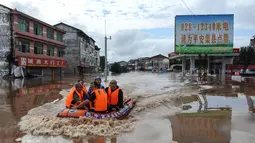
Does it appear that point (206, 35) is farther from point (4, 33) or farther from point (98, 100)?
point (98, 100)

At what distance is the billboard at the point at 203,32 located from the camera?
29656 millimetres

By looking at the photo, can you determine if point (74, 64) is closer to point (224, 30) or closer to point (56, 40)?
point (56, 40)

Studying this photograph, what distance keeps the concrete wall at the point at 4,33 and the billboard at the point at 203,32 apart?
21040 mm

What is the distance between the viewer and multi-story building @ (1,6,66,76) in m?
29.7

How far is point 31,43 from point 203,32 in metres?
23.0

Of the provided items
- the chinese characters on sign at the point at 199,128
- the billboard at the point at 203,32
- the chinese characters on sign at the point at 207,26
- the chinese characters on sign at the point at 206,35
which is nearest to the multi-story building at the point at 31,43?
the billboard at the point at 203,32

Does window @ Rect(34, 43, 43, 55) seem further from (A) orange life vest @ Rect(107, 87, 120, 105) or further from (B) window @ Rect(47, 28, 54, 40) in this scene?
(A) orange life vest @ Rect(107, 87, 120, 105)

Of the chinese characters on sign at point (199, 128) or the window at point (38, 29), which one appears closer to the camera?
the chinese characters on sign at point (199, 128)

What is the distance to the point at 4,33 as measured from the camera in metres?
29.7

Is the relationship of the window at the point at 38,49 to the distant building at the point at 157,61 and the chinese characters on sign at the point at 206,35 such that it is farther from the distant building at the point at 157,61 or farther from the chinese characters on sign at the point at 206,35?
the distant building at the point at 157,61

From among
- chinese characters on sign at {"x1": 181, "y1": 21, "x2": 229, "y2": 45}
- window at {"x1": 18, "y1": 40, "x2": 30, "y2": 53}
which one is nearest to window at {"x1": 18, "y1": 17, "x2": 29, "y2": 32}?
window at {"x1": 18, "y1": 40, "x2": 30, "y2": 53}

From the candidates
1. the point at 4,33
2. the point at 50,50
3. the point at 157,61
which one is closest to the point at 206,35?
the point at 50,50

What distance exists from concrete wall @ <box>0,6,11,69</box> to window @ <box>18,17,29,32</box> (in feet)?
4.50

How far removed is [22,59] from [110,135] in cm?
2539
